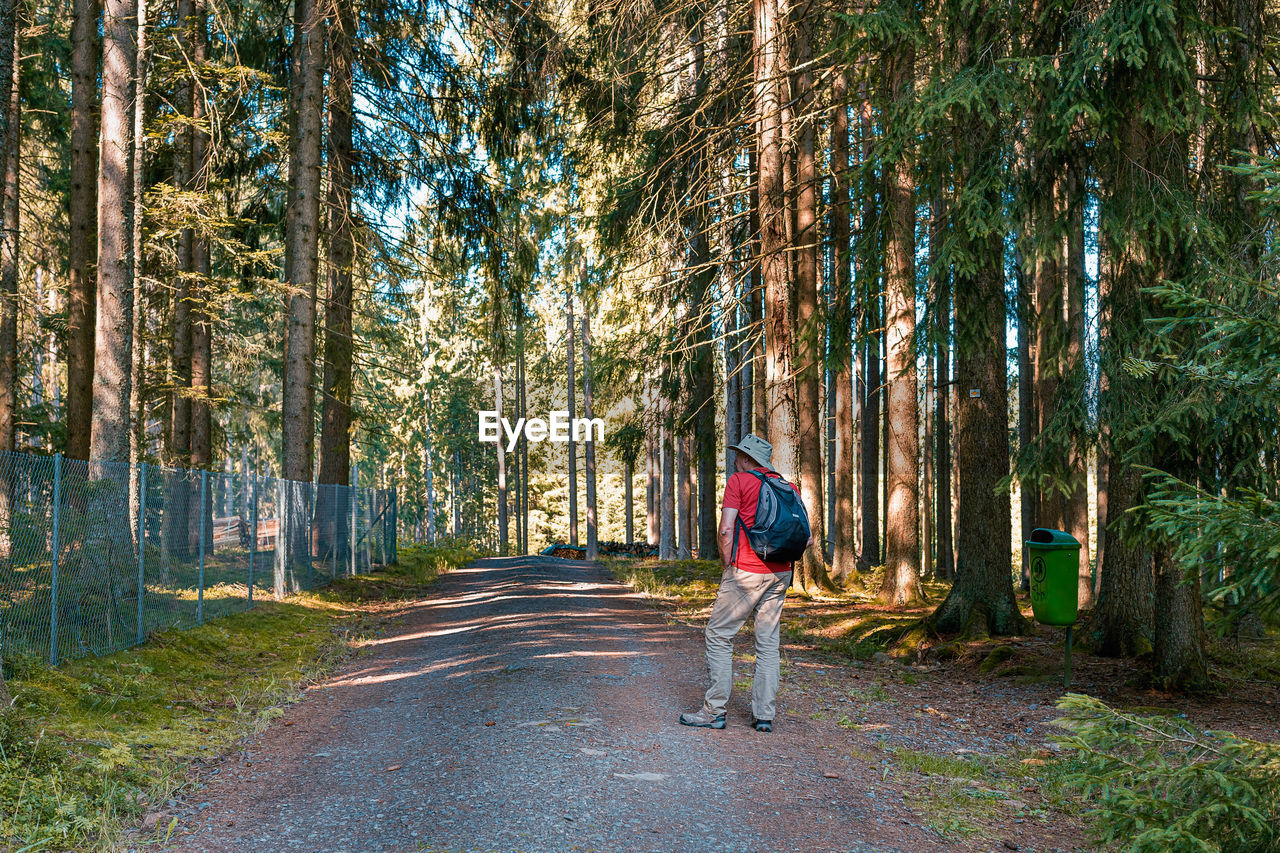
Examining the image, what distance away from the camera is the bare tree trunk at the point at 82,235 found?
13289 mm

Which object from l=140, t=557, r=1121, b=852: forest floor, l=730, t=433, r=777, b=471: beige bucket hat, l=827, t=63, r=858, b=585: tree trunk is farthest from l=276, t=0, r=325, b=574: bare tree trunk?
l=730, t=433, r=777, b=471: beige bucket hat

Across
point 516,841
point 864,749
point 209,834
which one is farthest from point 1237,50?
point 209,834

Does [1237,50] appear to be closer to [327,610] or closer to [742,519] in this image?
[742,519]

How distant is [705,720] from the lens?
642 centimetres

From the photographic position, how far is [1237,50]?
24.4 feet

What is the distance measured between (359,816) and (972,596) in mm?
8012

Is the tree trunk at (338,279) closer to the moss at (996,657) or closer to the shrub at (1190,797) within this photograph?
the moss at (996,657)

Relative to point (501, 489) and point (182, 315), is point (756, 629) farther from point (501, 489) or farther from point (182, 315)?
point (501, 489)

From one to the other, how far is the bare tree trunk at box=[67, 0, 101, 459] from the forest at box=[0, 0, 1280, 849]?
0.21 ft

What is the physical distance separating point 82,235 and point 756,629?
44.0ft

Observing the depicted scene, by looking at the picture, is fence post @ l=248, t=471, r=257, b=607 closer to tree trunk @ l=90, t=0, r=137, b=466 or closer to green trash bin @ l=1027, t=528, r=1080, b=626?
tree trunk @ l=90, t=0, r=137, b=466

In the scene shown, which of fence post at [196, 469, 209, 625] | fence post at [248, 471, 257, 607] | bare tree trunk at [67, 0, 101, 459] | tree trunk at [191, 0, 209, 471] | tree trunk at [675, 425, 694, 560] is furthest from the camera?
tree trunk at [675, 425, 694, 560]

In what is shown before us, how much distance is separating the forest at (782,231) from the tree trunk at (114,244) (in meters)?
0.03

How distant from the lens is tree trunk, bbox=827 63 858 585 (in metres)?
11.7
